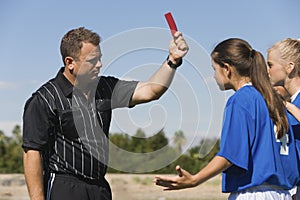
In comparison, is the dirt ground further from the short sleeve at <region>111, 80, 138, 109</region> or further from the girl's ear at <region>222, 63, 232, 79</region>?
the girl's ear at <region>222, 63, 232, 79</region>

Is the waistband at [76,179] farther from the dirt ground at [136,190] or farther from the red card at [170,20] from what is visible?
the dirt ground at [136,190]

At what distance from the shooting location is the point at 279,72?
4523 mm

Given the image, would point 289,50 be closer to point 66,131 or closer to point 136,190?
point 66,131

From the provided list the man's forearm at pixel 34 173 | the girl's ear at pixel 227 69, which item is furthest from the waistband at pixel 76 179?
the girl's ear at pixel 227 69

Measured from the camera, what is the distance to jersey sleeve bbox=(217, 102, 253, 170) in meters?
3.63

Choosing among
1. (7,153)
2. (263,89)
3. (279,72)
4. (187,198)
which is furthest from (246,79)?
(7,153)

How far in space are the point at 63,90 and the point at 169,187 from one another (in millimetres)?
1181

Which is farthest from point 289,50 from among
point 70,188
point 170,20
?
point 70,188

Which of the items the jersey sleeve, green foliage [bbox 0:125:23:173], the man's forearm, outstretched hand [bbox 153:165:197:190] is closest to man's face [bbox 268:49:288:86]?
the jersey sleeve

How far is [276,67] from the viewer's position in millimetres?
4516

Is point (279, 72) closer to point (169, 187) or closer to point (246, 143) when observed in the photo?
point (246, 143)

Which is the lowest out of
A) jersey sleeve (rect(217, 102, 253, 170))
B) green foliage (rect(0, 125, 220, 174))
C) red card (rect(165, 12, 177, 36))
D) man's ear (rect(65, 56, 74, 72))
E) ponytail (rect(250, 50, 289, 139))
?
green foliage (rect(0, 125, 220, 174))

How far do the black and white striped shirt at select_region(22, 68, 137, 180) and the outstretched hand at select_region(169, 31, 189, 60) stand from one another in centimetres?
59

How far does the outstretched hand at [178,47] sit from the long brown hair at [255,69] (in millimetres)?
402
